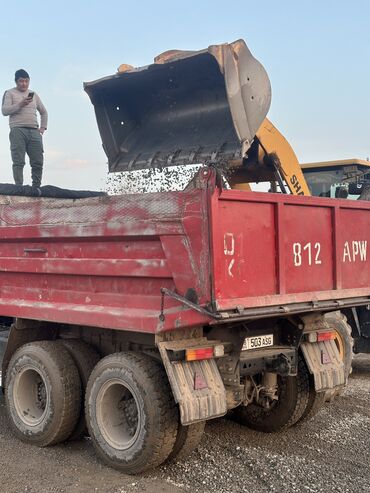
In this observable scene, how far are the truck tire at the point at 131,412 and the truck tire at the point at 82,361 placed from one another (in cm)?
35

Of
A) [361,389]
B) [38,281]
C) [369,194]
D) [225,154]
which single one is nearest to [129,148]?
[225,154]

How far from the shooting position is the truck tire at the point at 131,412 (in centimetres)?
398

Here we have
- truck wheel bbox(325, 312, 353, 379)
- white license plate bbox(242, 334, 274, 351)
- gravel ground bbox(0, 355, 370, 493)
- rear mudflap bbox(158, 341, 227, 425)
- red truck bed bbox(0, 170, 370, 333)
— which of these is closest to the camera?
red truck bed bbox(0, 170, 370, 333)

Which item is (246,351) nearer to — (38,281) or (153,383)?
(153,383)

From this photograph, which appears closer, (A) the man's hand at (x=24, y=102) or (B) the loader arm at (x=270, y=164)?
(B) the loader arm at (x=270, y=164)

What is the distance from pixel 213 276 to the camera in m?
3.62

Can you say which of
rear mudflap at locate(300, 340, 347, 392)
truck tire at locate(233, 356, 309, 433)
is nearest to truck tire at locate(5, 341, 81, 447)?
truck tire at locate(233, 356, 309, 433)

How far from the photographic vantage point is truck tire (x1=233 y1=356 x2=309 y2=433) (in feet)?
16.5

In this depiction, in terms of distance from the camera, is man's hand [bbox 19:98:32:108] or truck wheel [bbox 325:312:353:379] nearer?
truck wheel [bbox 325:312:353:379]

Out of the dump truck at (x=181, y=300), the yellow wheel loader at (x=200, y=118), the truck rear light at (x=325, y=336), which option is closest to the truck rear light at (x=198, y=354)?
the dump truck at (x=181, y=300)

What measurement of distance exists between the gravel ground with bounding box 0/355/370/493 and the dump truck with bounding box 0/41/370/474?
0.13m

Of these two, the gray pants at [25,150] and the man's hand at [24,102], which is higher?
the man's hand at [24,102]

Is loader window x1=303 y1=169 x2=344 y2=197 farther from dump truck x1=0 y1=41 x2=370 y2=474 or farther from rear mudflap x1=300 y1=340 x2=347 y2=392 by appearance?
rear mudflap x1=300 y1=340 x2=347 y2=392

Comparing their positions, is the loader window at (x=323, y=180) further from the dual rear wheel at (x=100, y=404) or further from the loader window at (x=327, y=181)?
the dual rear wheel at (x=100, y=404)
